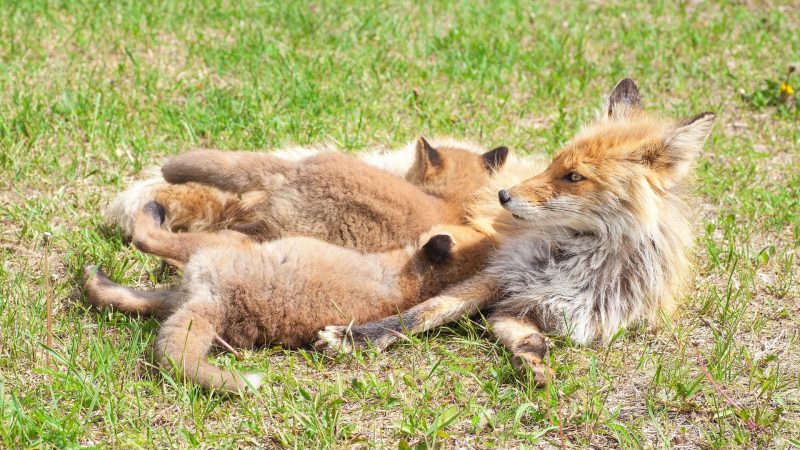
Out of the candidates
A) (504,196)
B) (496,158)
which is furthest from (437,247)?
(496,158)

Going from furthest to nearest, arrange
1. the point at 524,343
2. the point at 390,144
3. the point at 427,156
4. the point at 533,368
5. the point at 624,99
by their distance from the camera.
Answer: the point at 390,144 < the point at 427,156 < the point at 624,99 < the point at 524,343 < the point at 533,368

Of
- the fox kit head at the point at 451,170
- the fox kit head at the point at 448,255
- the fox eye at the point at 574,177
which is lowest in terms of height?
the fox kit head at the point at 448,255

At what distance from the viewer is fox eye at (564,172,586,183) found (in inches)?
179

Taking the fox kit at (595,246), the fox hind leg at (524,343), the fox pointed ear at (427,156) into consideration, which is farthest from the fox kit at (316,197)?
the fox hind leg at (524,343)

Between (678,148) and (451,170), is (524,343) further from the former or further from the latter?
(451,170)

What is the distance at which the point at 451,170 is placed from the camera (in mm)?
5414

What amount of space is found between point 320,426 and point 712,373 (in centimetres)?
198

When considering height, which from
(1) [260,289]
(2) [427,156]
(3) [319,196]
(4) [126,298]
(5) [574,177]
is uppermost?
(5) [574,177]

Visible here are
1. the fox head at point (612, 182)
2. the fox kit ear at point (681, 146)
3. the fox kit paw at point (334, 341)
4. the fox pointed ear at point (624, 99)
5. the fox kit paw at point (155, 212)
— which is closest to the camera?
the fox kit paw at point (334, 341)

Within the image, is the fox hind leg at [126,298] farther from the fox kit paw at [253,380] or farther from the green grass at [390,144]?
the fox kit paw at [253,380]

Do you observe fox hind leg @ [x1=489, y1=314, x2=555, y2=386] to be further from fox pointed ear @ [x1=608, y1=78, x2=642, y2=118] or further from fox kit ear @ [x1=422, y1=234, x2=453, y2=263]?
fox pointed ear @ [x1=608, y1=78, x2=642, y2=118]

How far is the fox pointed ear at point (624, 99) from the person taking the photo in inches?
201

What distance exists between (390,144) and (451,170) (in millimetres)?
1195

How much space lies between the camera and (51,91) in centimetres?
663
